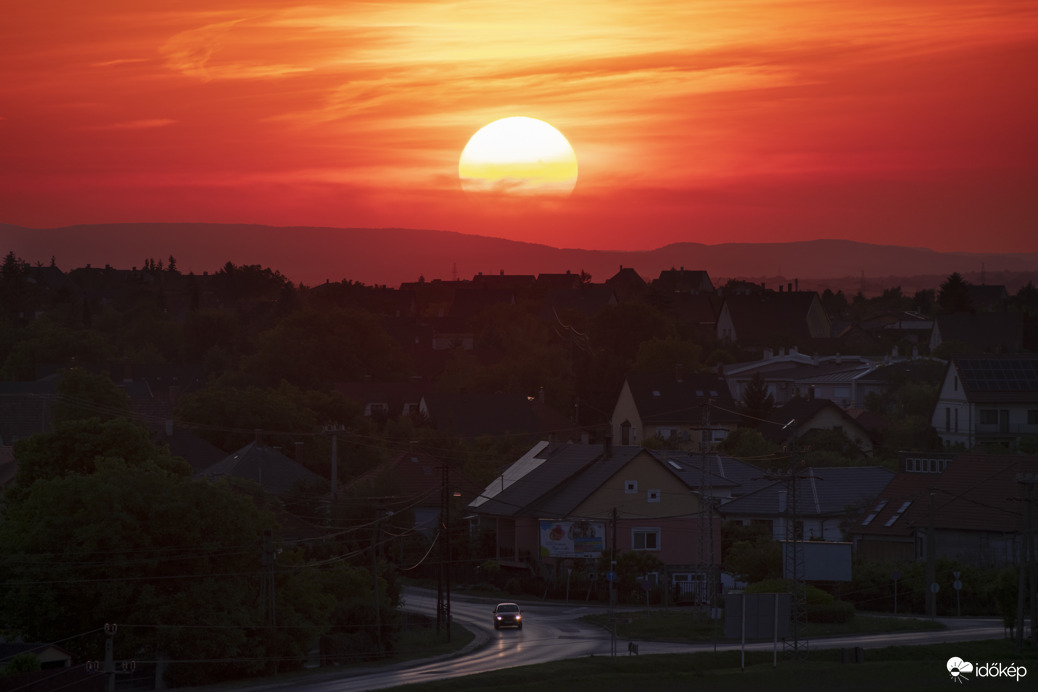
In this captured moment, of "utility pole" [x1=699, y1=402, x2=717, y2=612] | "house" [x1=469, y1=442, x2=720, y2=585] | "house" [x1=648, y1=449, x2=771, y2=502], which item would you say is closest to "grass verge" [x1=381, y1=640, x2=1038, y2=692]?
"utility pole" [x1=699, y1=402, x2=717, y2=612]

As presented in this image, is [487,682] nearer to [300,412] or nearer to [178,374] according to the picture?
[300,412]

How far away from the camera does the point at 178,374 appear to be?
139m

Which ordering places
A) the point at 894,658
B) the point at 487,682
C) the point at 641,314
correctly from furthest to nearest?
the point at 641,314, the point at 894,658, the point at 487,682

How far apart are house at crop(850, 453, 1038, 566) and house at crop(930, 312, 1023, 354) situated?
73.7m

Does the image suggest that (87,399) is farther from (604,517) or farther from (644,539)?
(644,539)

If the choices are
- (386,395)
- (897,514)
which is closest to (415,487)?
(897,514)

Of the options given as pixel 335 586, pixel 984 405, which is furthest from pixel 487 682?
pixel 984 405

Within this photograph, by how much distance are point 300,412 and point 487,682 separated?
2063 inches

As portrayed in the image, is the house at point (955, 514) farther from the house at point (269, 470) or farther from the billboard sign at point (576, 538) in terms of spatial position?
the house at point (269, 470)

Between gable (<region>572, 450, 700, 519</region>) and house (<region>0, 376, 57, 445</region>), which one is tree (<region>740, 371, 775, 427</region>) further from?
house (<region>0, 376, 57, 445</region>)

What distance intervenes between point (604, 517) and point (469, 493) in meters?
11.4

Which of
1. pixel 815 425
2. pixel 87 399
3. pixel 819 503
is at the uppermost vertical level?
pixel 87 399

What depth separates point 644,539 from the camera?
68.2 meters

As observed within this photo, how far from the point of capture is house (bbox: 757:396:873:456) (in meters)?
91.2
